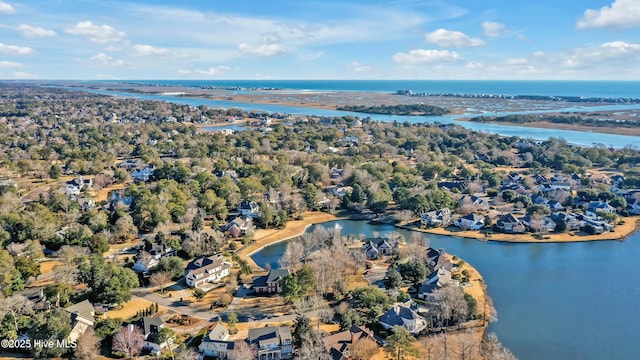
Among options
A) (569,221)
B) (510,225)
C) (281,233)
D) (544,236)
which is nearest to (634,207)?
(569,221)

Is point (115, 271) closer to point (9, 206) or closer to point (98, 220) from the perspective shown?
point (98, 220)

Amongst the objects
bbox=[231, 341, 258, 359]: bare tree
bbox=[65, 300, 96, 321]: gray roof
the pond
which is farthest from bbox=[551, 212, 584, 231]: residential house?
bbox=[65, 300, 96, 321]: gray roof

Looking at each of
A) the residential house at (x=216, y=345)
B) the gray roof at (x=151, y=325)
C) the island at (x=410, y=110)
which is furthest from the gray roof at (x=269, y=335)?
the island at (x=410, y=110)

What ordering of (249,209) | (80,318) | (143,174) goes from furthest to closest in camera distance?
(143,174) → (249,209) → (80,318)

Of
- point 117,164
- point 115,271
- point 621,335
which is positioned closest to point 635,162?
point 621,335

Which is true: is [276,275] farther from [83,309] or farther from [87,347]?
[87,347]

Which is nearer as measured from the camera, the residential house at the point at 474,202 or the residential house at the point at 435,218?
the residential house at the point at 435,218

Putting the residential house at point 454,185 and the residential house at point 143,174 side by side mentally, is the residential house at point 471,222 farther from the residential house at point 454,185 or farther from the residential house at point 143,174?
the residential house at point 143,174
